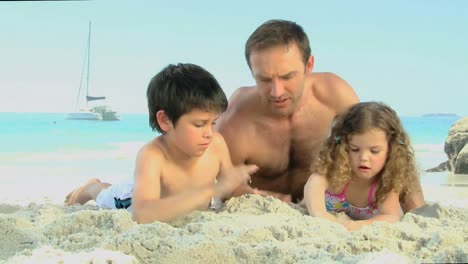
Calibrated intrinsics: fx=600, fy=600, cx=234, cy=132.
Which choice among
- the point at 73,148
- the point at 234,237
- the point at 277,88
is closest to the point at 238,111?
the point at 277,88

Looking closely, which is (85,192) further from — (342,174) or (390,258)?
(390,258)

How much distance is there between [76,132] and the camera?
45.0ft

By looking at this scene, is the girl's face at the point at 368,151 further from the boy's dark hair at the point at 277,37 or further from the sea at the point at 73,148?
the sea at the point at 73,148

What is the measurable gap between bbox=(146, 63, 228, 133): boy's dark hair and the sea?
6.28m

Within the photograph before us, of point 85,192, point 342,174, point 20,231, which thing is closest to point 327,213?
point 342,174

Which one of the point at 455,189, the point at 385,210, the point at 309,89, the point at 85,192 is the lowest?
the point at 455,189

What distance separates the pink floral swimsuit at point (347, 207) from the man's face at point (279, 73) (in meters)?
0.52

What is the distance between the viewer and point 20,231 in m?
2.27

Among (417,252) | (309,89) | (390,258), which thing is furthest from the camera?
(309,89)

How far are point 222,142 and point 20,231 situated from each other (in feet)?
→ 3.29

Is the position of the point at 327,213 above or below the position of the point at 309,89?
below

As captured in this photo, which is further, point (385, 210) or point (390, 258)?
point (385, 210)

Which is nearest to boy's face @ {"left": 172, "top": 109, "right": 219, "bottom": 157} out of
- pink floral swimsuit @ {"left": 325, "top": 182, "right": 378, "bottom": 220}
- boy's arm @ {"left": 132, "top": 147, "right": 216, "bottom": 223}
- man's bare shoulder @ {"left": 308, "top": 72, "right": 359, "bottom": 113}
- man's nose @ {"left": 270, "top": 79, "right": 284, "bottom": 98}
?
boy's arm @ {"left": 132, "top": 147, "right": 216, "bottom": 223}

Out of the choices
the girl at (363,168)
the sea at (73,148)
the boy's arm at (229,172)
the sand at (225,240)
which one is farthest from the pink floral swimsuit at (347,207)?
the sea at (73,148)
